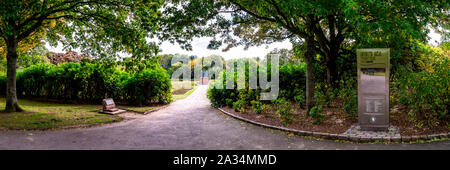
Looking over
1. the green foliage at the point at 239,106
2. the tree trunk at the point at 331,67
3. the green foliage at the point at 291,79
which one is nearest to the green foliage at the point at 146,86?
the green foliage at the point at 239,106

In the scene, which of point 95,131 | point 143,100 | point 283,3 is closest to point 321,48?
point 283,3

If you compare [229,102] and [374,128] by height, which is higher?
[229,102]

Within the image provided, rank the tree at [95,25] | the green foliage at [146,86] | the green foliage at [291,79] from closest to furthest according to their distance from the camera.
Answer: the tree at [95,25] < the green foliage at [291,79] < the green foliage at [146,86]

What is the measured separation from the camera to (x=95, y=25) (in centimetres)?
1254

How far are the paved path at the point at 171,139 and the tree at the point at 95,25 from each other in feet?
14.1

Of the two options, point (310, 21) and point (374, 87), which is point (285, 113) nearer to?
point (374, 87)

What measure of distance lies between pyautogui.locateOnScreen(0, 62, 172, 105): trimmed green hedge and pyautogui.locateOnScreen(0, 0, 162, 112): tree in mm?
1271

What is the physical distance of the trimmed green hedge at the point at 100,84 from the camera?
14406 mm

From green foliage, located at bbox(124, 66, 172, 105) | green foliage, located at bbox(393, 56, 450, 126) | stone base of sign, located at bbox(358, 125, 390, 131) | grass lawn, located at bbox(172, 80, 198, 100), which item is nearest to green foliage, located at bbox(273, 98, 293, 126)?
stone base of sign, located at bbox(358, 125, 390, 131)

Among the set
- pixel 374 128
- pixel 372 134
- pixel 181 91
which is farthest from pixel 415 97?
pixel 181 91

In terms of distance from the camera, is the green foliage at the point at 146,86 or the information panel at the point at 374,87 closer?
the information panel at the point at 374,87

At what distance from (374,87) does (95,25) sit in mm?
Answer: 12325

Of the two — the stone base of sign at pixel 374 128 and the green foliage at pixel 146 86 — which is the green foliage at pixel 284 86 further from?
the stone base of sign at pixel 374 128

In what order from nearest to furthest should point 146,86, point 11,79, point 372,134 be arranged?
1. point 372,134
2. point 11,79
3. point 146,86
